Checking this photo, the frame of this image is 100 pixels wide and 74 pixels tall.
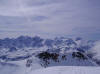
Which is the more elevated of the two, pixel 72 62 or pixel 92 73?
pixel 92 73

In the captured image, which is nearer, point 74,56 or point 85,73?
point 85,73

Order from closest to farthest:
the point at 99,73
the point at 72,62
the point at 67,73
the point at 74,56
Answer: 1. the point at 99,73
2. the point at 67,73
3. the point at 72,62
4. the point at 74,56

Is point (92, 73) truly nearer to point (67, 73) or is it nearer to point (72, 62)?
point (67, 73)

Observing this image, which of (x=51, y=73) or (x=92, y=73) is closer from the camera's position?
(x=92, y=73)

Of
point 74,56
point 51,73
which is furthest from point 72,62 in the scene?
point 51,73

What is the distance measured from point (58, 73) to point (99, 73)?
7317 millimetres

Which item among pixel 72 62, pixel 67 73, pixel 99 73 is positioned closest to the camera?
pixel 99 73

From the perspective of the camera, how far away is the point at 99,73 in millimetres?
21938

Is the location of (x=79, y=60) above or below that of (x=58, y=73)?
below

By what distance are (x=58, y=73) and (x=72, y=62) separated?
252ft

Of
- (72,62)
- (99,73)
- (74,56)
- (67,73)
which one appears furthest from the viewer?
(74,56)

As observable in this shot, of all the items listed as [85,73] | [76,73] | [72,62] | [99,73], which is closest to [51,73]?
[76,73]

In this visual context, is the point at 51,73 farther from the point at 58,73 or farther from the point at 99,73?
the point at 99,73

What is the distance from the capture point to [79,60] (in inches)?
4026
